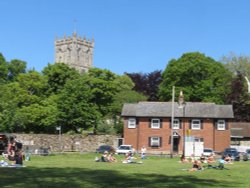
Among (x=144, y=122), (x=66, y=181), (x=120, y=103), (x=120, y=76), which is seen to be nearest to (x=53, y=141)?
(x=144, y=122)

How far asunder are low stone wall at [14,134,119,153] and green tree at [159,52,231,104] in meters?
17.2

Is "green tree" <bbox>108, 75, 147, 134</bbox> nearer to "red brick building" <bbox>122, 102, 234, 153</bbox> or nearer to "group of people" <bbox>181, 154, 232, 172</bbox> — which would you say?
"red brick building" <bbox>122, 102, 234, 153</bbox>

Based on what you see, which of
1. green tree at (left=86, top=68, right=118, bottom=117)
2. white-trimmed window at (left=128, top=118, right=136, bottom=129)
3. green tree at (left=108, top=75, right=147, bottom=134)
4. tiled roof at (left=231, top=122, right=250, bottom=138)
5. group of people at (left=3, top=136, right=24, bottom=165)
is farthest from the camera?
green tree at (left=108, top=75, right=147, bottom=134)

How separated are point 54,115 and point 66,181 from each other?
4432 centimetres

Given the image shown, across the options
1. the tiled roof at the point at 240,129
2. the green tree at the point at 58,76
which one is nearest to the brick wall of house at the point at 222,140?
the tiled roof at the point at 240,129

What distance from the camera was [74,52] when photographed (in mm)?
163125

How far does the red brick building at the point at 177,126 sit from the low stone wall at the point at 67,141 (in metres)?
3.10

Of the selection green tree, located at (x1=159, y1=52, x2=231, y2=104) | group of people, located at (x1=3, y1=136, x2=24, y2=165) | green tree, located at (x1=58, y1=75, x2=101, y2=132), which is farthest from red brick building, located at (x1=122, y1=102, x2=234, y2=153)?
group of people, located at (x1=3, y1=136, x2=24, y2=165)

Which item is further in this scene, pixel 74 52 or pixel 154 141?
pixel 74 52

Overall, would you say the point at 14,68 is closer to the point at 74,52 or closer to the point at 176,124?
the point at 176,124

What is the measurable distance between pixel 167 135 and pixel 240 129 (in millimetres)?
13029

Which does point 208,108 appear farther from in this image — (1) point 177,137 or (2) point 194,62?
(2) point 194,62

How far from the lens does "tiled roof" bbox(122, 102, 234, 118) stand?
6303 centimetres

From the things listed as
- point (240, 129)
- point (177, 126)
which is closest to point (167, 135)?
point (177, 126)
